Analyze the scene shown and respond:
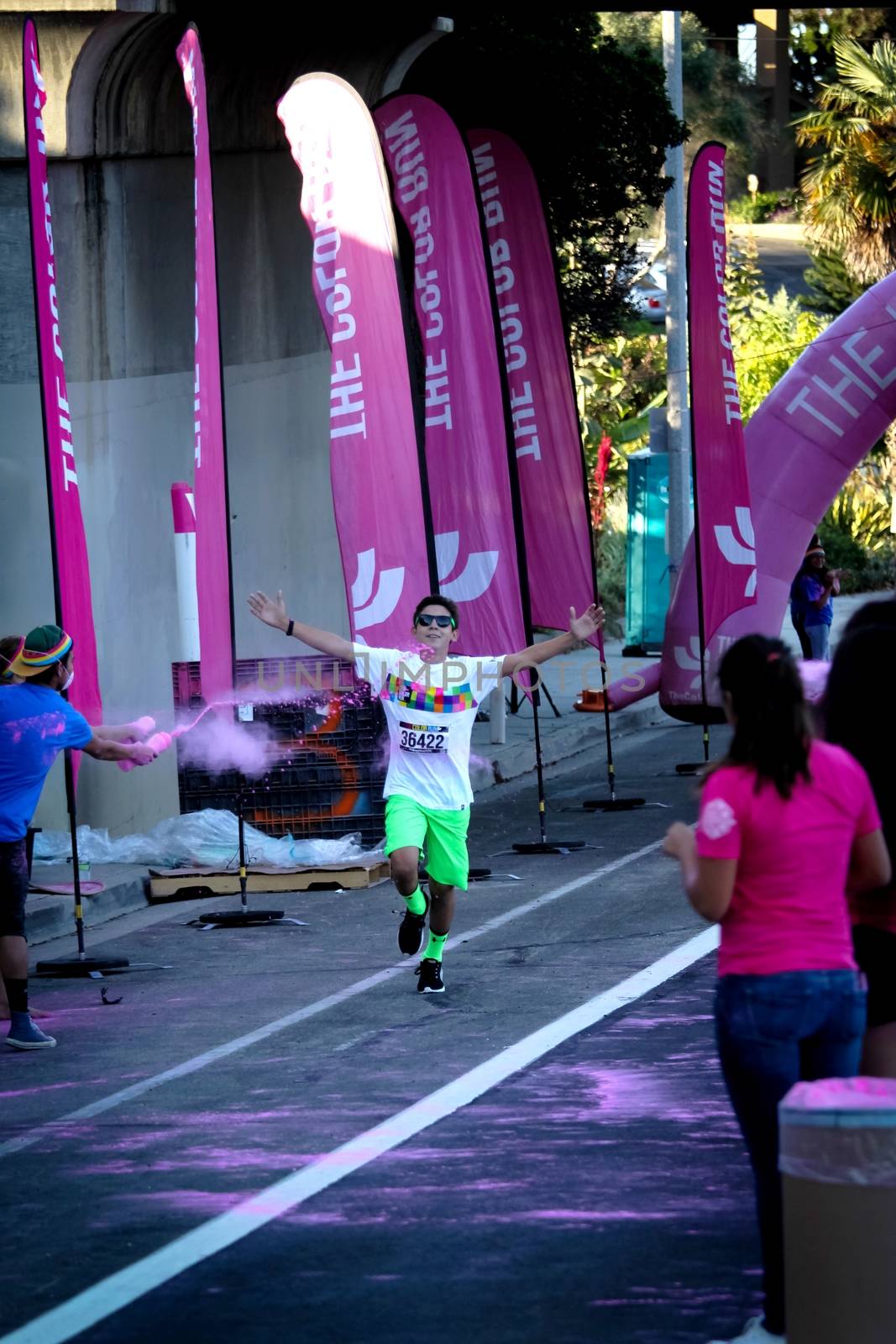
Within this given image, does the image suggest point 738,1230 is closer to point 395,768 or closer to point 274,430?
point 395,768

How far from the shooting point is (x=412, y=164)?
15.4m

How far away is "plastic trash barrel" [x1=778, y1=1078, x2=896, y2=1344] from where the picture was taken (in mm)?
4578

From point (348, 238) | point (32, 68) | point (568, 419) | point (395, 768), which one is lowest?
point (395, 768)

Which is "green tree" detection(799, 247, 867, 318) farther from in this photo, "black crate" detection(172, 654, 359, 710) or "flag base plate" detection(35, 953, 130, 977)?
"flag base plate" detection(35, 953, 130, 977)

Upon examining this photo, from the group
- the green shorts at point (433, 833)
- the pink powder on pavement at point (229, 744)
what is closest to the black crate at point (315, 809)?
the pink powder on pavement at point (229, 744)

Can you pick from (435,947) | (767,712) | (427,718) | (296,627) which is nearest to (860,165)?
(296,627)

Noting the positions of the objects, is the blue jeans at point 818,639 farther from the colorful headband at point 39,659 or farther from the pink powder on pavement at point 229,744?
the colorful headband at point 39,659

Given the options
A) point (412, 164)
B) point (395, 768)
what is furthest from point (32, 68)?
point (395, 768)

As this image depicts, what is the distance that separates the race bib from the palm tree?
2882 cm

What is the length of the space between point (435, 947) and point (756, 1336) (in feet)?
16.3

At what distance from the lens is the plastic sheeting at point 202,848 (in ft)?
47.1

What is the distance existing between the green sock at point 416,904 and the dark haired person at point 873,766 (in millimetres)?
4983

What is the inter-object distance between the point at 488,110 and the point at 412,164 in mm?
5581

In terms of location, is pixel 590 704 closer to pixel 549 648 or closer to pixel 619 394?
pixel 549 648
